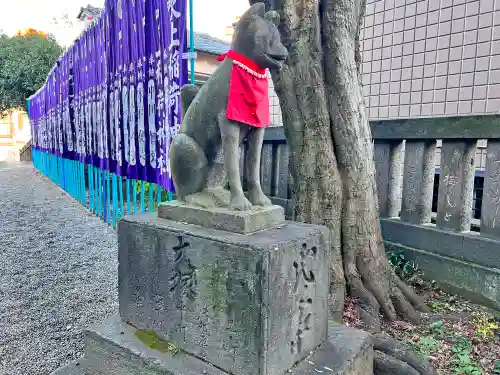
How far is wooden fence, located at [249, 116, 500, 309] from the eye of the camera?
10.7 ft

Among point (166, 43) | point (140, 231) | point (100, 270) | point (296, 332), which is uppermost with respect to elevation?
point (166, 43)

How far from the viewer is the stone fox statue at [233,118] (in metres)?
1.95

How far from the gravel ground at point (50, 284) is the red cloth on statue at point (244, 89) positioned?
2.29 m

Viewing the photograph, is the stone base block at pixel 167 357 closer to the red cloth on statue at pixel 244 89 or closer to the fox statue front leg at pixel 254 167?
the fox statue front leg at pixel 254 167

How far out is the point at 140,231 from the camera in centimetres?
226

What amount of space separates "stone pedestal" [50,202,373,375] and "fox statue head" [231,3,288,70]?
0.81 metres

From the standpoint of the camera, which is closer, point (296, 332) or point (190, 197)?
point (296, 332)

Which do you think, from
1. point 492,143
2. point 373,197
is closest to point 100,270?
point 373,197

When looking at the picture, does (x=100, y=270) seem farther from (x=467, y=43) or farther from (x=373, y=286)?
(x=467, y=43)

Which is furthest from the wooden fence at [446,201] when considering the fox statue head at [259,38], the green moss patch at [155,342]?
the green moss patch at [155,342]

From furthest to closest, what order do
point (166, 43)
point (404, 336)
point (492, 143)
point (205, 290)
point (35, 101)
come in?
point (35, 101)
point (166, 43)
point (492, 143)
point (404, 336)
point (205, 290)

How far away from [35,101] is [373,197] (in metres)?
15.5

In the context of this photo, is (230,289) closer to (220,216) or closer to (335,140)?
(220,216)

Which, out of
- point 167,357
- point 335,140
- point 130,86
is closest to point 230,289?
point 167,357
